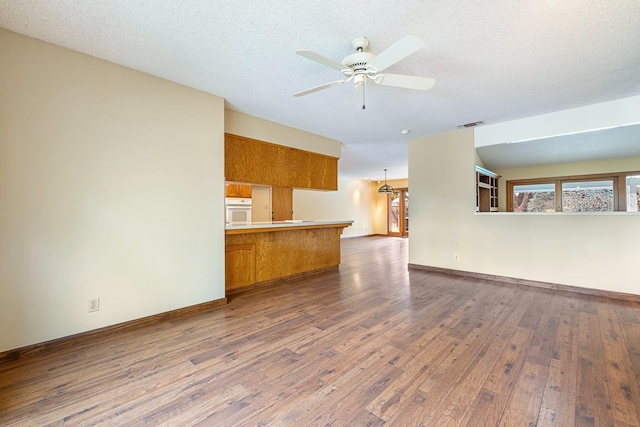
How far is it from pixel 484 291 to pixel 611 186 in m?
2.38

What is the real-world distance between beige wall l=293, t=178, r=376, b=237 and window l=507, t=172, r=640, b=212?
564 centimetres

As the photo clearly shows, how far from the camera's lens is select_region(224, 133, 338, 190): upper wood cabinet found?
386 cm

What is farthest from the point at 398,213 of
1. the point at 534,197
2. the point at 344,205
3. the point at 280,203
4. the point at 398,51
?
the point at 398,51

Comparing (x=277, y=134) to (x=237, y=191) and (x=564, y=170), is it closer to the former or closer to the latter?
(x=237, y=191)

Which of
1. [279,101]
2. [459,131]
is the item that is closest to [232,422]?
[279,101]

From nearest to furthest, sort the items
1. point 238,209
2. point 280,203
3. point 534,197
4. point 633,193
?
point 633,193 → point 534,197 → point 280,203 → point 238,209

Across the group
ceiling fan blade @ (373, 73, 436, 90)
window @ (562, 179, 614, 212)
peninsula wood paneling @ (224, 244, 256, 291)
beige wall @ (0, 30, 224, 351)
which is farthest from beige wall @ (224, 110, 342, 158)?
window @ (562, 179, 614, 212)

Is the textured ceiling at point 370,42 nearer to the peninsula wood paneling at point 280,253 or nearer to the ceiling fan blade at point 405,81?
the ceiling fan blade at point 405,81

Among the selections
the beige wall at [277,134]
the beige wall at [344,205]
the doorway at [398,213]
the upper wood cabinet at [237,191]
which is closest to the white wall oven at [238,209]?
the upper wood cabinet at [237,191]

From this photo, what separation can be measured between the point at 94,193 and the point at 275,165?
2454 millimetres

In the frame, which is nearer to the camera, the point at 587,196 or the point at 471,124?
the point at 587,196

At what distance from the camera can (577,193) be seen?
409 cm

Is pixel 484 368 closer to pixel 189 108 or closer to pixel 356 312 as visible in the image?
pixel 356 312

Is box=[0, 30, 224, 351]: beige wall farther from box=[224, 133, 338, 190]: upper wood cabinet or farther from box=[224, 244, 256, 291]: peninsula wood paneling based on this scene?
box=[224, 133, 338, 190]: upper wood cabinet
